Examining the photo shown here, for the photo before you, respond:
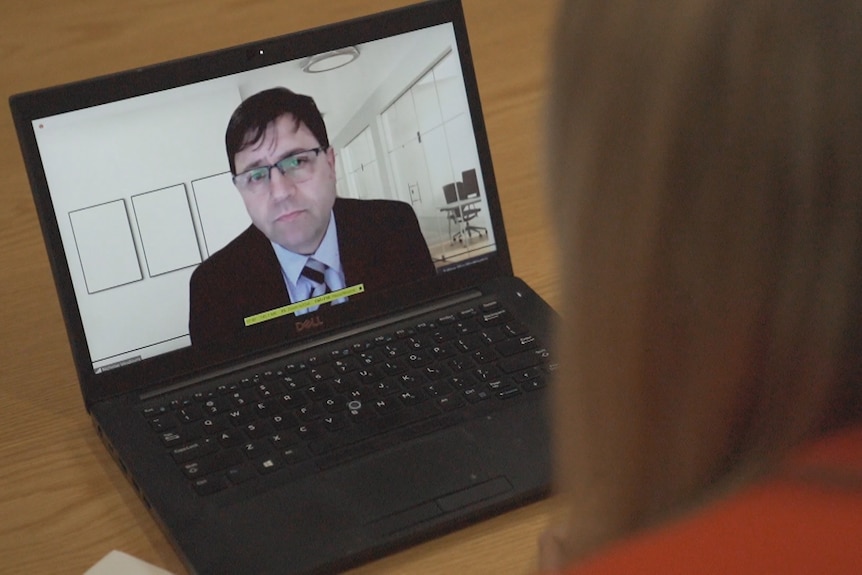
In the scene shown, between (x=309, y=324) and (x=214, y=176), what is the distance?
0.14 metres

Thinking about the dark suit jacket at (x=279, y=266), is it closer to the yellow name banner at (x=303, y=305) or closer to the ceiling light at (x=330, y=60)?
the yellow name banner at (x=303, y=305)

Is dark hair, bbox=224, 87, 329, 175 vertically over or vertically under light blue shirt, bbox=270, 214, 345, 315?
over

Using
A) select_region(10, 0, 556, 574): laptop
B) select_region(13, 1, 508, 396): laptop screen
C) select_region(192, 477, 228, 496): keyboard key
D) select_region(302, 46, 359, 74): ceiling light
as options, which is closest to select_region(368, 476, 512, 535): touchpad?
select_region(10, 0, 556, 574): laptop

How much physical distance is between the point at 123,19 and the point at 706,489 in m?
0.88

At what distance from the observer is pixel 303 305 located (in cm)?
90

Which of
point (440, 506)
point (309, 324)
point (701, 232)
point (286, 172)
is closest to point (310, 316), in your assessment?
point (309, 324)

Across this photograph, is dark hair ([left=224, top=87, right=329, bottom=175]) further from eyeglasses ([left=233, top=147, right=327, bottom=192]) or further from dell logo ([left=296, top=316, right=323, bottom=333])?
dell logo ([left=296, top=316, right=323, bottom=333])

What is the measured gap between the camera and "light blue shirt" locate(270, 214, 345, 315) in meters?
0.89

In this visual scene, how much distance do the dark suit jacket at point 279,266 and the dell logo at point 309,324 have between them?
0.9 inches

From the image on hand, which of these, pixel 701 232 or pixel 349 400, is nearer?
pixel 701 232

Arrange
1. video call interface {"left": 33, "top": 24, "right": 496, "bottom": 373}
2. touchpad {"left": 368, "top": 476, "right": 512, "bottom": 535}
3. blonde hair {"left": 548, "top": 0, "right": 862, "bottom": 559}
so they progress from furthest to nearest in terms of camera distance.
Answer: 1. video call interface {"left": 33, "top": 24, "right": 496, "bottom": 373}
2. touchpad {"left": 368, "top": 476, "right": 512, "bottom": 535}
3. blonde hair {"left": 548, "top": 0, "right": 862, "bottom": 559}

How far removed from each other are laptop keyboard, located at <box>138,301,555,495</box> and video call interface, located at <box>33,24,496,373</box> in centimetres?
6

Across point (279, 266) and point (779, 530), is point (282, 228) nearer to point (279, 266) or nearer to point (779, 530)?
point (279, 266)

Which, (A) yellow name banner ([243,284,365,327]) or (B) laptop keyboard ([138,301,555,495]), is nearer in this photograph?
(B) laptop keyboard ([138,301,555,495])
